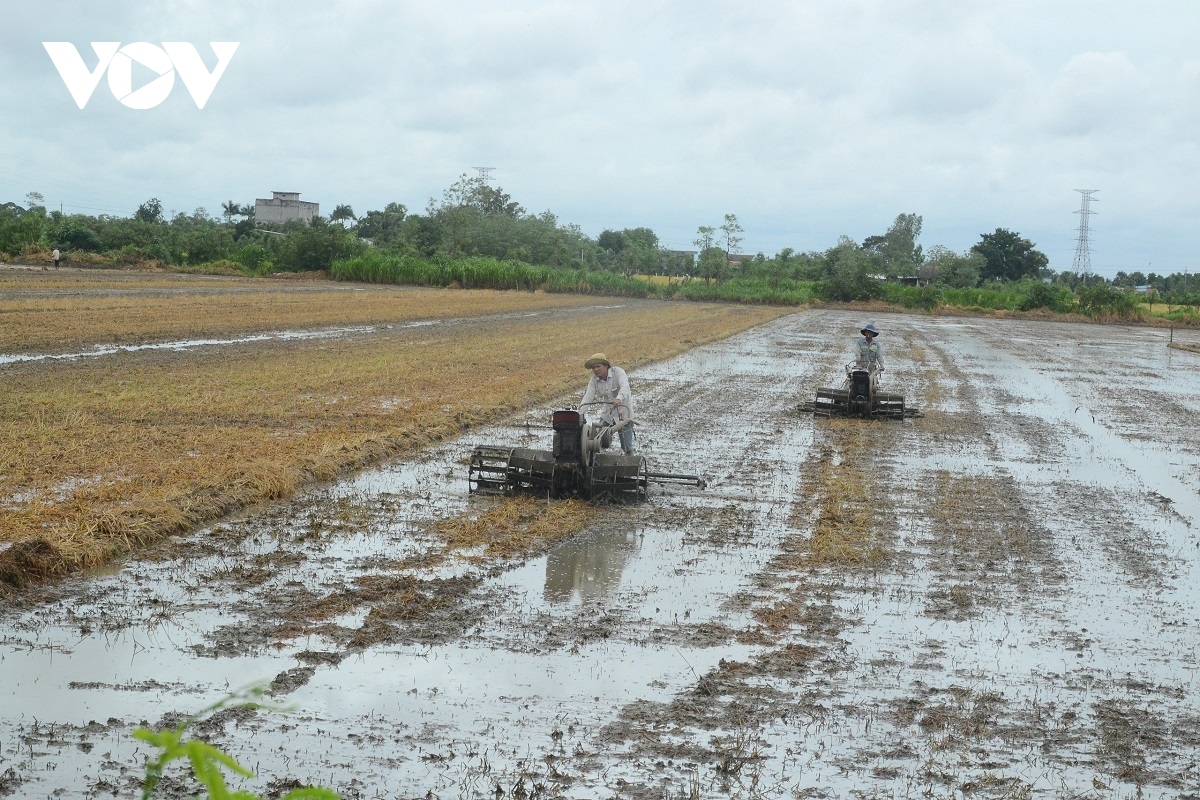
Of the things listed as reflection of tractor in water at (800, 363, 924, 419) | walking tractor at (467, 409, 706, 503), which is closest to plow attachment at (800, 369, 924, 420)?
reflection of tractor in water at (800, 363, 924, 419)

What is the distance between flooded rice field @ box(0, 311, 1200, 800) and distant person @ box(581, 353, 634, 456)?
79 cm

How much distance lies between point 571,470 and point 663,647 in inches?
175

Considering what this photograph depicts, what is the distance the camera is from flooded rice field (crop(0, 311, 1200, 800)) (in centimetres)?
549

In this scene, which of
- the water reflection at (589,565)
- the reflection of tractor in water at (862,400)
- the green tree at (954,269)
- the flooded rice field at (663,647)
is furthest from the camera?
the green tree at (954,269)

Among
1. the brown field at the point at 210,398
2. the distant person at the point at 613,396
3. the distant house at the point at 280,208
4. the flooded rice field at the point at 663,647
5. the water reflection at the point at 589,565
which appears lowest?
the water reflection at the point at 589,565

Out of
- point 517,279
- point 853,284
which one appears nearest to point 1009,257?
point 853,284

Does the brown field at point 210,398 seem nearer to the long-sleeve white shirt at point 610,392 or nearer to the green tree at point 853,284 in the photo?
the long-sleeve white shirt at point 610,392

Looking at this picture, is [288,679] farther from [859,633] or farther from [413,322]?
[413,322]

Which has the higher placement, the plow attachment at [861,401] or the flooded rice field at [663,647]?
the plow attachment at [861,401]

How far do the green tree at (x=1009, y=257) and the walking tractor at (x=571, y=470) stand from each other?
110848mm

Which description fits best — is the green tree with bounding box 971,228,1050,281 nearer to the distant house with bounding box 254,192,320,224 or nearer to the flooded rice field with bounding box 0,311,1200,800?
the distant house with bounding box 254,192,320,224

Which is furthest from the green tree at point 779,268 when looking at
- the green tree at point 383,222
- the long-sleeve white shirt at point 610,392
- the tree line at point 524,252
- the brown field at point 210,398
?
the long-sleeve white shirt at point 610,392

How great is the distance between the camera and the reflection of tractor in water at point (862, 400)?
1900 centimetres

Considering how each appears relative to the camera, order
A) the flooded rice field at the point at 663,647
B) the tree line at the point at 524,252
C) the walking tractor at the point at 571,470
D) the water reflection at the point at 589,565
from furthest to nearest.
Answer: the tree line at the point at 524,252, the walking tractor at the point at 571,470, the water reflection at the point at 589,565, the flooded rice field at the point at 663,647
